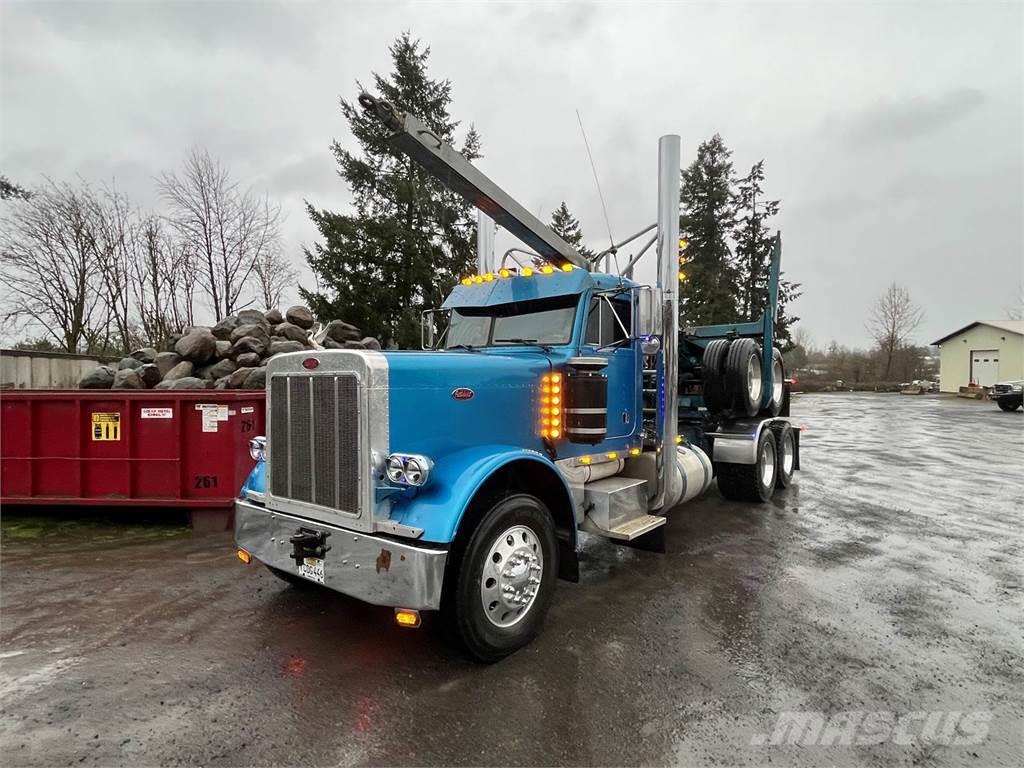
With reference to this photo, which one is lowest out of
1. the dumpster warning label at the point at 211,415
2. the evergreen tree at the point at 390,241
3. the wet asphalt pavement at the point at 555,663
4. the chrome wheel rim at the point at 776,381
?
the wet asphalt pavement at the point at 555,663

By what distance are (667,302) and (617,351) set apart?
0.59 m

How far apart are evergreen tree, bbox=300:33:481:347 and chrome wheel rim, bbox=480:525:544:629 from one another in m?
12.4

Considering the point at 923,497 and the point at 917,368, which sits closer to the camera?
the point at 923,497

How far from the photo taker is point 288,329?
1265cm

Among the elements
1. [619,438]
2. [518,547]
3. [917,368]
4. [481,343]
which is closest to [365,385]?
[518,547]

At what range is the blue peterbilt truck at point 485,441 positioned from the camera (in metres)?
3.03

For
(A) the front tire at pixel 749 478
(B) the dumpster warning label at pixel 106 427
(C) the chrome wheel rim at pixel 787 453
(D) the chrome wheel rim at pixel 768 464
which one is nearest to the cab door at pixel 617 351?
(A) the front tire at pixel 749 478

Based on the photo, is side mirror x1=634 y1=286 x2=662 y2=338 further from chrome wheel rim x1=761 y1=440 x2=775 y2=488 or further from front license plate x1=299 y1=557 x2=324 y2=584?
chrome wheel rim x1=761 y1=440 x2=775 y2=488

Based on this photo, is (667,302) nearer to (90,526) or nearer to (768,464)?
(768,464)

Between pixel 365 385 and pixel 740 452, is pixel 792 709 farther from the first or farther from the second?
pixel 740 452

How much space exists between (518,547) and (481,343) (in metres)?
2.03

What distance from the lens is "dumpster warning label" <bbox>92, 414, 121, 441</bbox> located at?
6.05 metres

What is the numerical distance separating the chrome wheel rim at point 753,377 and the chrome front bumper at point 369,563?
195 inches

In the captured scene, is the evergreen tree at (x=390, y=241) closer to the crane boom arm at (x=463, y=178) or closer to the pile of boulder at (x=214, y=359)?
the pile of boulder at (x=214, y=359)
